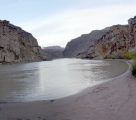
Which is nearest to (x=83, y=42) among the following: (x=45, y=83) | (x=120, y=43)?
(x=120, y=43)

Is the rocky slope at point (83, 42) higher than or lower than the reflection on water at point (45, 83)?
higher

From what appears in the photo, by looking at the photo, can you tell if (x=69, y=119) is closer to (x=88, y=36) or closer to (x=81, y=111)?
(x=81, y=111)

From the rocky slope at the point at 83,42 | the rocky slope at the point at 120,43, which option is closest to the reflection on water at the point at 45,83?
the rocky slope at the point at 120,43

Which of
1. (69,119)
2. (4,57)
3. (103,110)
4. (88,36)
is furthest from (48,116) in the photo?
(88,36)

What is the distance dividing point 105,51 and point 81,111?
159ft

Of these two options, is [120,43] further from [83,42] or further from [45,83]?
[83,42]

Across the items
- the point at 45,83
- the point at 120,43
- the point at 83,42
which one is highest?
the point at 83,42

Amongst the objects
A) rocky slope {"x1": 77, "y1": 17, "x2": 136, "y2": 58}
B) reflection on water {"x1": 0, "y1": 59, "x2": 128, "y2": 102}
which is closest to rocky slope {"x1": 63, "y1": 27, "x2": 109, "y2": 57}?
rocky slope {"x1": 77, "y1": 17, "x2": 136, "y2": 58}

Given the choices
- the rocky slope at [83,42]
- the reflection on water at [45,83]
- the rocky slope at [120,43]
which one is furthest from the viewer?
the rocky slope at [83,42]

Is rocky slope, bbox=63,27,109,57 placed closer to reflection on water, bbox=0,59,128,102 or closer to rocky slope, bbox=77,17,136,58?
rocky slope, bbox=77,17,136,58

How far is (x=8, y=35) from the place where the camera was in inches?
1272

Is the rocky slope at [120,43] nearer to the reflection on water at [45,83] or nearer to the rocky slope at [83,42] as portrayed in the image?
the reflection on water at [45,83]

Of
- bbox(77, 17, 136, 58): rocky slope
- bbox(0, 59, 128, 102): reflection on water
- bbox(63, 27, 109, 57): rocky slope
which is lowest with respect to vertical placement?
bbox(0, 59, 128, 102): reflection on water

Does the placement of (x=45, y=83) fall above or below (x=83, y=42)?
below
